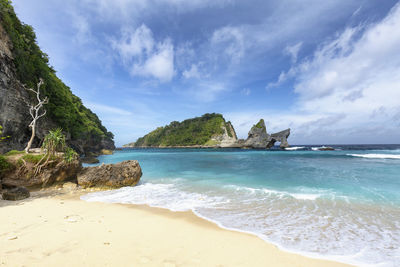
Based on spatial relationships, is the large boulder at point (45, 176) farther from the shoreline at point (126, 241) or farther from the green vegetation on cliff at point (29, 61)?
the green vegetation on cliff at point (29, 61)

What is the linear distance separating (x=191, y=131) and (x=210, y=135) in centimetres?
2076

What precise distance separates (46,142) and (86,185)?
3.93 meters

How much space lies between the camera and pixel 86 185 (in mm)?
10281

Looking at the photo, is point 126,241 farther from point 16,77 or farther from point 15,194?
point 16,77

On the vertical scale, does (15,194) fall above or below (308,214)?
above

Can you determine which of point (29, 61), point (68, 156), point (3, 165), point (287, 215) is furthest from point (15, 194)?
point (29, 61)

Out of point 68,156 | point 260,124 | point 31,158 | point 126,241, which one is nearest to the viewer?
point 126,241

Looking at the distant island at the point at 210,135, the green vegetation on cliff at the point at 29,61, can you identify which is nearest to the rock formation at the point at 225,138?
the distant island at the point at 210,135

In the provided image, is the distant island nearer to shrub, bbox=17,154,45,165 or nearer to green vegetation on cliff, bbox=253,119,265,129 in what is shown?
green vegetation on cliff, bbox=253,119,265,129

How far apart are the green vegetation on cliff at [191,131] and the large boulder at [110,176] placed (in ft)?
362

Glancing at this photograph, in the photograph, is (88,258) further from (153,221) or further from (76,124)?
(76,124)

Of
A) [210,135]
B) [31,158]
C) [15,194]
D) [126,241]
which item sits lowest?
[126,241]

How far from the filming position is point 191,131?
13838 centimetres

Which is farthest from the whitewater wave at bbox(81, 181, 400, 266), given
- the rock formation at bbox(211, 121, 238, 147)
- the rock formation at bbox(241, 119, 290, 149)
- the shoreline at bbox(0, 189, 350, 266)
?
the rock formation at bbox(211, 121, 238, 147)
